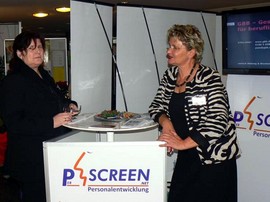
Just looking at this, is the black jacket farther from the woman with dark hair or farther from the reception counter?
the reception counter

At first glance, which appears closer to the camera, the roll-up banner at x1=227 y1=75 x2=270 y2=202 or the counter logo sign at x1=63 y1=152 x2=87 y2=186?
the counter logo sign at x1=63 y1=152 x2=87 y2=186

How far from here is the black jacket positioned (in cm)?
183

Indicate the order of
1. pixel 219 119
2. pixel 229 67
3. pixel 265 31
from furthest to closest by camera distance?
pixel 229 67
pixel 265 31
pixel 219 119

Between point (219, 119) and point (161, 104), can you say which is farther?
point (161, 104)

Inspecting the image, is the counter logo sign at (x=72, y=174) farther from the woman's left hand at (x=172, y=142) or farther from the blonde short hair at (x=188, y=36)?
the blonde short hair at (x=188, y=36)

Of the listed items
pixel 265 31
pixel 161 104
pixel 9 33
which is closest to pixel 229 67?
pixel 265 31

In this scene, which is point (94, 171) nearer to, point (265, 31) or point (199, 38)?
point (199, 38)

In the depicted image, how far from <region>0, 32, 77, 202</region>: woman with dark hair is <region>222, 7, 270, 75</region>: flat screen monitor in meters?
1.27

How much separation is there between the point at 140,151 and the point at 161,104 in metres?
0.40

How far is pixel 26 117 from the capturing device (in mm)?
1849

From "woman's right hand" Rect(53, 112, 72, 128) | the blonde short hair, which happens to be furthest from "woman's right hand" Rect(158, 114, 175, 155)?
"woman's right hand" Rect(53, 112, 72, 128)

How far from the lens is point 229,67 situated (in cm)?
256

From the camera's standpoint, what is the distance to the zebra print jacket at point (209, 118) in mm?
1680

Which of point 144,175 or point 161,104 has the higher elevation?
point 161,104
